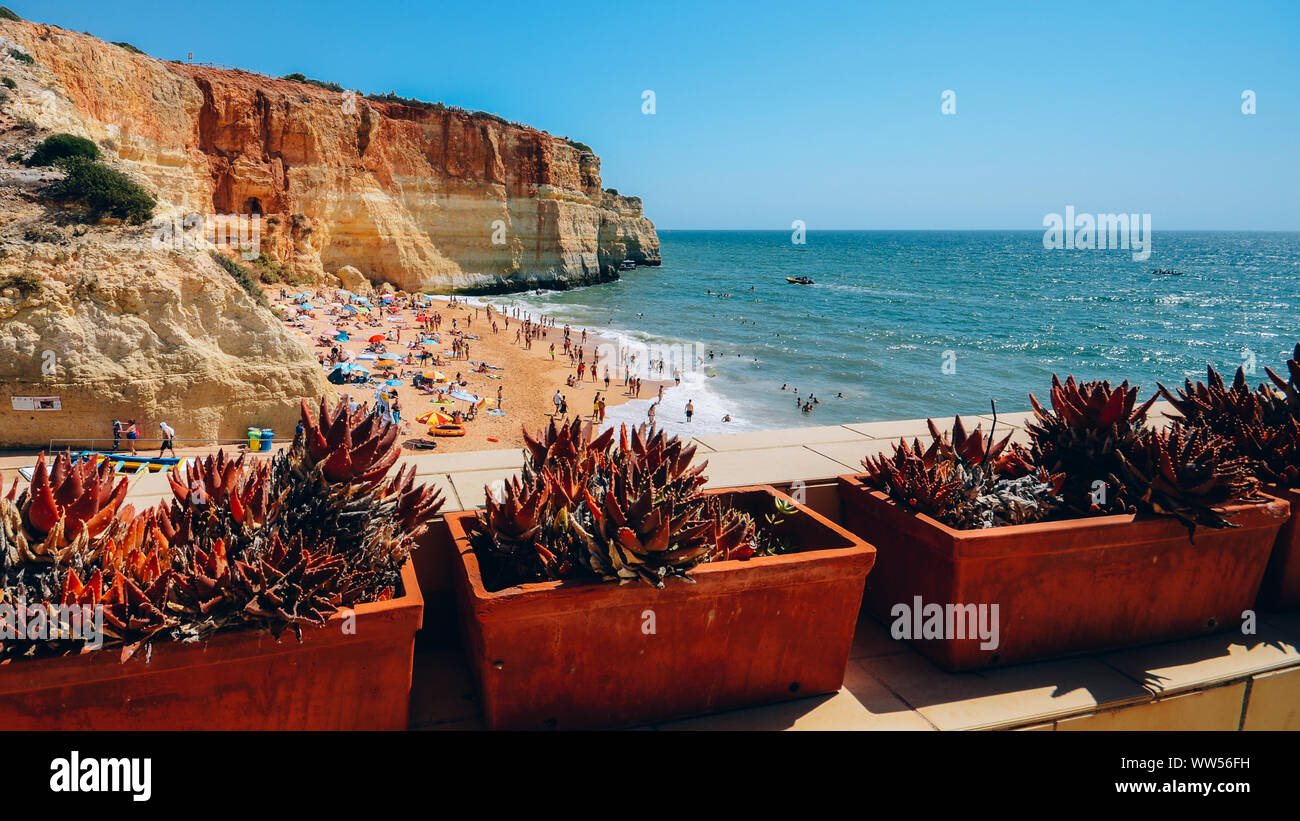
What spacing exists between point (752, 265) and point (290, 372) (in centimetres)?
11392

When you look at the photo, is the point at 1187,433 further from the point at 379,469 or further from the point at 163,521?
the point at 163,521

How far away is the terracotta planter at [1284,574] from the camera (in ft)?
11.1

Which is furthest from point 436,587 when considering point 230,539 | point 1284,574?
point 1284,574

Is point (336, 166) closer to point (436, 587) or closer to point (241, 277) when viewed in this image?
point (241, 277)

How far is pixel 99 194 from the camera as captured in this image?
20016mm

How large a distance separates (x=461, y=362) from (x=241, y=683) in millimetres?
34770

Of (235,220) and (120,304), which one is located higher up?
(235,220)

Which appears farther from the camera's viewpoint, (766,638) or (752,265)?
(752,265)

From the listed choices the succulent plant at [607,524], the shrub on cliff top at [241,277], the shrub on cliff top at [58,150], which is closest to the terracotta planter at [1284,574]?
the succulent plant at [607,524]

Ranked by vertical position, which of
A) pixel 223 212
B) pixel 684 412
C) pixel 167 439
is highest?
pixel 223 212

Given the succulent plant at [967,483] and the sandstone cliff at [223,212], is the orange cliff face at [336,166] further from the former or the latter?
the succulent plant at [967,483]

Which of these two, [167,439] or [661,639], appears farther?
[167,439]
